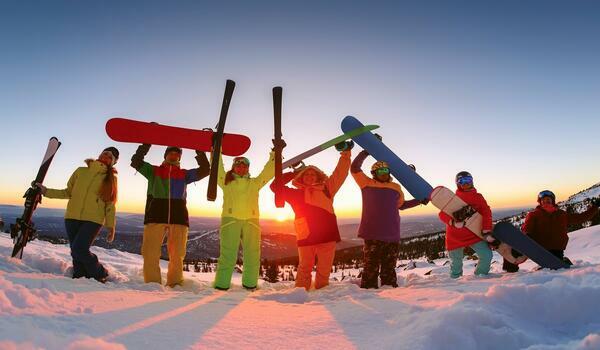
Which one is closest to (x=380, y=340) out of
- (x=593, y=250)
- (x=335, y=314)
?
(x=335, y=314)

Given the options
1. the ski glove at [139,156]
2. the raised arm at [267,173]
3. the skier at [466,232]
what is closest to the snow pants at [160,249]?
the ski glove at [139,156]

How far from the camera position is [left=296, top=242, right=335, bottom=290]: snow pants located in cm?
548

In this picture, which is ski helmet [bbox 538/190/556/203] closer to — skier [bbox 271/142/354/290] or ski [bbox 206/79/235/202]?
skier [bbox 271/142/354/290]

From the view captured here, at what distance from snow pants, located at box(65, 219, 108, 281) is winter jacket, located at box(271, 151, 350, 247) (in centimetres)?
267

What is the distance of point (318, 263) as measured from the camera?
5.55 m

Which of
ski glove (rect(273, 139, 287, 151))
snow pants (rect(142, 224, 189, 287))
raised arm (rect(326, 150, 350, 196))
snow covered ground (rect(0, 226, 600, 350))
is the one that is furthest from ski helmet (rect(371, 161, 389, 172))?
snow pants (rect(142, 224, 189, 287))

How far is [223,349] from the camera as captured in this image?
7.19 feet

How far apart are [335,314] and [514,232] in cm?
363

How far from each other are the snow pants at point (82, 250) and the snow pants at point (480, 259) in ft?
17.0

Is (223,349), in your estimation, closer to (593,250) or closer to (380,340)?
(380,340)

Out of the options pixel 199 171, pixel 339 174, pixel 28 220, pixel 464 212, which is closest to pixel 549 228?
pixel 464 212

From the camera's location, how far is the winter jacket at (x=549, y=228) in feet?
19.6

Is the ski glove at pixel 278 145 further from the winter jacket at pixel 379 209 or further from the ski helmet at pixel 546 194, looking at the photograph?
the ski helmet at pixel 546 194

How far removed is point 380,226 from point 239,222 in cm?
208
